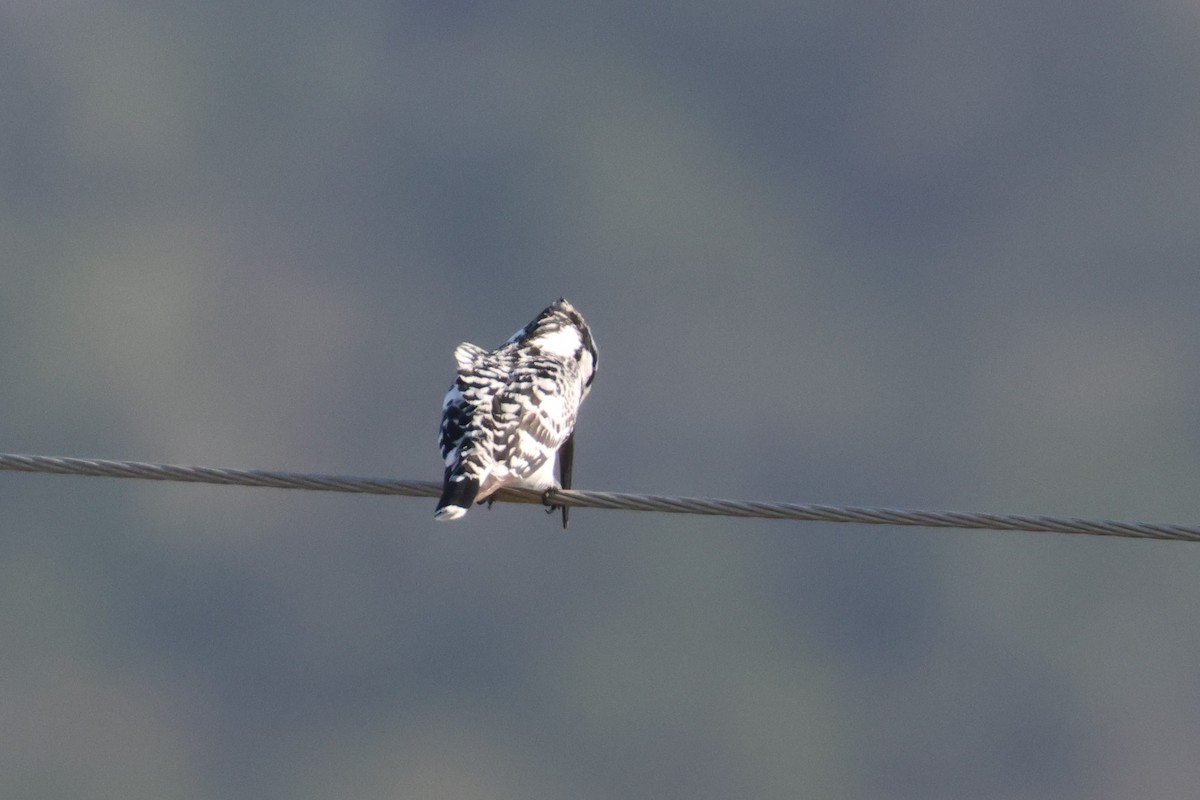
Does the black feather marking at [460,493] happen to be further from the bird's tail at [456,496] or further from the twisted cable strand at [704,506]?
the twisted cable strand at [704,506]

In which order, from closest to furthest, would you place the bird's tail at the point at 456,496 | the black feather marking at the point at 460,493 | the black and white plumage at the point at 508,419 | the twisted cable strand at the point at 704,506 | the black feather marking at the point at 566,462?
the twisted cable strand at the point at 704,506 → the bird's tail at the point at 456,496 → the black feather marking at the point at 460,493 → the black and white plumage at the point at 508,419 → the black feather marking at the point at 566,462

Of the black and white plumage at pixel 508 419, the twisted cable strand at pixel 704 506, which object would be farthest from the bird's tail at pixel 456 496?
the twisted cable strand at pixel 704 506

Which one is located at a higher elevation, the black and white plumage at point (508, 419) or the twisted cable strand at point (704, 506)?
the black and white plumage at point (508, 419)

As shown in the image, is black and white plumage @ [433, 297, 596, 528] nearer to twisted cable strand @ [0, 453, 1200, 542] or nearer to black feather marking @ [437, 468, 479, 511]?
black feather marking @ [437, 468, 479, 511]

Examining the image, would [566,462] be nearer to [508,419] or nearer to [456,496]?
[508,419]

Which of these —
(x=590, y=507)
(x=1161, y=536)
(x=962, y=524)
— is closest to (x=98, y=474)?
(x=590, y=507)

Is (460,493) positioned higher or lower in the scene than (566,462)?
lower

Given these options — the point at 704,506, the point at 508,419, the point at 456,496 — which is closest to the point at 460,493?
the point at 456,496

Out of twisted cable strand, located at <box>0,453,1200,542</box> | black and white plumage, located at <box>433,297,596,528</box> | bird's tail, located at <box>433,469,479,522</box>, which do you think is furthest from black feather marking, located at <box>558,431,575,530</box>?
twisted cable strand, located at <box>0,453,1200,542</box>
